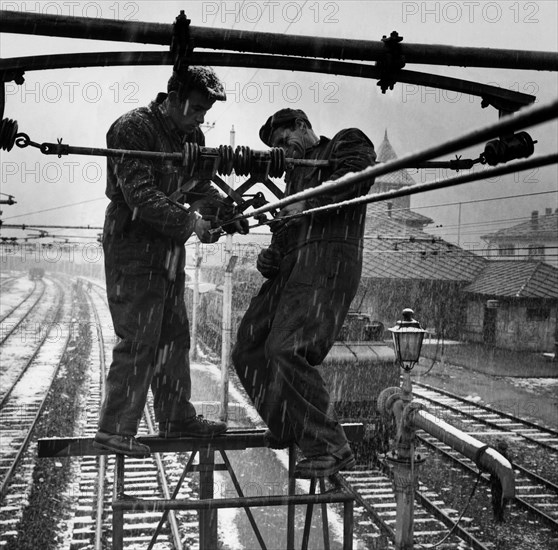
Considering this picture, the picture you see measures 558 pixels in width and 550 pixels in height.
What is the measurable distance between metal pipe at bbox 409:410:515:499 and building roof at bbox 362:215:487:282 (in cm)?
1901

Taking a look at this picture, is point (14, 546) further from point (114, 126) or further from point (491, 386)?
point (491, 386)

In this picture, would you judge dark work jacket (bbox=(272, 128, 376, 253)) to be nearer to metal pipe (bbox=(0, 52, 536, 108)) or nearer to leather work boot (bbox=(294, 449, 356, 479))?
metal pipe (bbox=(0, 52, 536, 108))

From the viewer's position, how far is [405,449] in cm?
767

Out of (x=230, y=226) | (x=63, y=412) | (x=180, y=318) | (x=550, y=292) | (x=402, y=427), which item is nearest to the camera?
(x=230, y=226)

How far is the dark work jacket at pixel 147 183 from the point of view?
349 centimetres

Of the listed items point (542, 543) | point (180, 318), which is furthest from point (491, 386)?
point (180, 318)

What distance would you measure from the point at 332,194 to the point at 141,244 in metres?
1.35

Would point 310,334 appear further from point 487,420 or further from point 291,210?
point 487,420

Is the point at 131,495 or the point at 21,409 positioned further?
the point at 21,409

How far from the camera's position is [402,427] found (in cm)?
789

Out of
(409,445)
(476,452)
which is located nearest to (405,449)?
(409,445)

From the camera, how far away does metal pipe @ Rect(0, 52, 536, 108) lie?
258 centimetres

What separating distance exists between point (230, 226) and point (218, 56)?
1088 millimetres

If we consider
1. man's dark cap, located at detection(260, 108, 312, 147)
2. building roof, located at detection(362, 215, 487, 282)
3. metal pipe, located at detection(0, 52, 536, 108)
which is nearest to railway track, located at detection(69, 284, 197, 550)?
man's dark cap, located at detection(260, 108, 312, 147)
